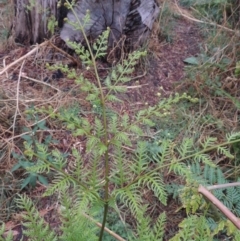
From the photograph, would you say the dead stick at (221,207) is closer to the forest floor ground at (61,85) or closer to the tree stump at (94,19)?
the forest floor ground at (61,85)

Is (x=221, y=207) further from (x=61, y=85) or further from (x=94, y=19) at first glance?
(x=94, y=19)

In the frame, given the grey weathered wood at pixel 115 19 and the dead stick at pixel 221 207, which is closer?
the dead stick at pixel 221 207

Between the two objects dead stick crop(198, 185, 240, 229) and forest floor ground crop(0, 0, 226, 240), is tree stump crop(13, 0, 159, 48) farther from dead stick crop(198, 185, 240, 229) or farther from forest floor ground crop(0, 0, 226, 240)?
dead stick crop(198, 185, 240, 229)

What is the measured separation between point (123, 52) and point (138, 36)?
16 cm

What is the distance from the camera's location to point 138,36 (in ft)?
8.59

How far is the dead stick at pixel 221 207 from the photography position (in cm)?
92

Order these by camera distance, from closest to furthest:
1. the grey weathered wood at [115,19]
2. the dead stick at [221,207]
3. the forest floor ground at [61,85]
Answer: the dead stick at [221,207] → the forest floor ground at [61,85] → the grey weathered wood at [115,19]

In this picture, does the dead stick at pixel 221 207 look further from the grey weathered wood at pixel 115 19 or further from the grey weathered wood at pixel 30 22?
the grey weathered wood at pixel 30 22

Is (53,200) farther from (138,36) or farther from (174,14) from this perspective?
(174,14)

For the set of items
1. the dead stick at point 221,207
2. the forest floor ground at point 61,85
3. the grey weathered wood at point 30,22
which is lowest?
the forest floor ground at point 61,85

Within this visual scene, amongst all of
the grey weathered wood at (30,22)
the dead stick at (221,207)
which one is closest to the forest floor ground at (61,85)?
the grey weathered wood at (30,22)

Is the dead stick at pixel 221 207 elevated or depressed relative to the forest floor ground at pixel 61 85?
elevated

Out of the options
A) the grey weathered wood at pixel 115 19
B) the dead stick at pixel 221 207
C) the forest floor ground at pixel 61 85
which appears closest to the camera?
the dead stick at pixel 221 207

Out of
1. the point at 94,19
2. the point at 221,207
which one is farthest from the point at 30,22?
the point at 221,207
